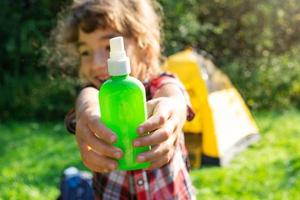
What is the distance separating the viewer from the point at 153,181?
1.75 meters

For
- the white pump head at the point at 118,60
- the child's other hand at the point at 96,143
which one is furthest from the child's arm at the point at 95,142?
the white pump head at the point at 118,60

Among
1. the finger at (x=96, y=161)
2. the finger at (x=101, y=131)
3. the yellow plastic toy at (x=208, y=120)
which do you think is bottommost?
the yellow plastic toy at (x=208, y=120)

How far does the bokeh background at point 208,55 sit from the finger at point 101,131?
292cm

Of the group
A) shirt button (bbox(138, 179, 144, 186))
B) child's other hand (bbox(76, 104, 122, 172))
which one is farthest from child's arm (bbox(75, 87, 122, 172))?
shirt button (bbox(138, 179, 144, 186))

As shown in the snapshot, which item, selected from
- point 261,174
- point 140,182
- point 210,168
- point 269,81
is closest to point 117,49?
point 140,182

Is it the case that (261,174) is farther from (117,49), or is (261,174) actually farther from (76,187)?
(117,49)

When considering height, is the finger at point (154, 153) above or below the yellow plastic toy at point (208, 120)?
above

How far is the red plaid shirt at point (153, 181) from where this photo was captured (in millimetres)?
1729

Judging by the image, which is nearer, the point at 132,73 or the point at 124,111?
the point at 124,111

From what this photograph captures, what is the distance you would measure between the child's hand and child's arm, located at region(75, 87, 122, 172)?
5cm

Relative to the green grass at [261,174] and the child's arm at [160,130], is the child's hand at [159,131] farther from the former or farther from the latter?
the green grass at [261,174]

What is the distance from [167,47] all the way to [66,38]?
3.79 metres

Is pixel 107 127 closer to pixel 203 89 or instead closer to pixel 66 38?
pixel 66 38

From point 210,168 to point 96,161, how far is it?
2805 mm
